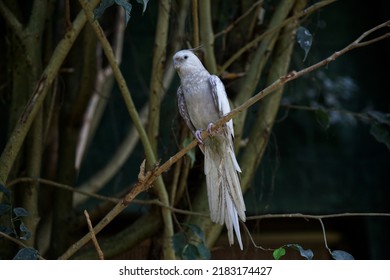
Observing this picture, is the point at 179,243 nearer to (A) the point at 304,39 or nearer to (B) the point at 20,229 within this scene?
(B) the point at 20,229

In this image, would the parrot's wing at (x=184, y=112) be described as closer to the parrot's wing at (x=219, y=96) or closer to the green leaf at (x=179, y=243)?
the parrot's wing at (x=219, y=96)

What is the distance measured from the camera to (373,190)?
162 inches

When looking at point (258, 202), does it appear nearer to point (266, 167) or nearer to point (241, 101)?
point (266, 167)

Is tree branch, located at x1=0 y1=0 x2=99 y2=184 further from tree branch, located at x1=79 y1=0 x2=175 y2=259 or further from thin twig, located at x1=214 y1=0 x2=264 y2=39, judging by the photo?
thin twig, located at x1=214 y1=0 x2=264 y2=39

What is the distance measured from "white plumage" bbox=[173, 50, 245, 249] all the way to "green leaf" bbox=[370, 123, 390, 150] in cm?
71

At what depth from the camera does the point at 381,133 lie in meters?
3.00

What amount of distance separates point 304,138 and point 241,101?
1.38 metres

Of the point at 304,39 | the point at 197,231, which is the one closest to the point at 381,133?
the point at 304,39

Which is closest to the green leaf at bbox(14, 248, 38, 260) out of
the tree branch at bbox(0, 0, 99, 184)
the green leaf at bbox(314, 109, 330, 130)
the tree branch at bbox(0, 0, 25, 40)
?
the tree branch at bbox(0, 0, 99, 184)

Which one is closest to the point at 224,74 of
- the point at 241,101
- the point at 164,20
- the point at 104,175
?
the point at 241,101

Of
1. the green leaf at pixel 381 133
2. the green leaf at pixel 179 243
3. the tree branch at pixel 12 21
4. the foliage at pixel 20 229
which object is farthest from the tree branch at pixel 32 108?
the green leaf at pixel 381 133

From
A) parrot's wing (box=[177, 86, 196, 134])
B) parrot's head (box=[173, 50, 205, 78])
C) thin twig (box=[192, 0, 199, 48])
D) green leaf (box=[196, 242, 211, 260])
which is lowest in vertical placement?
green leaf (box=[196, 242, 211, 260])

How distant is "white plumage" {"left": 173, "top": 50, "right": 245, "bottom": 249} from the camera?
8.18 ft
